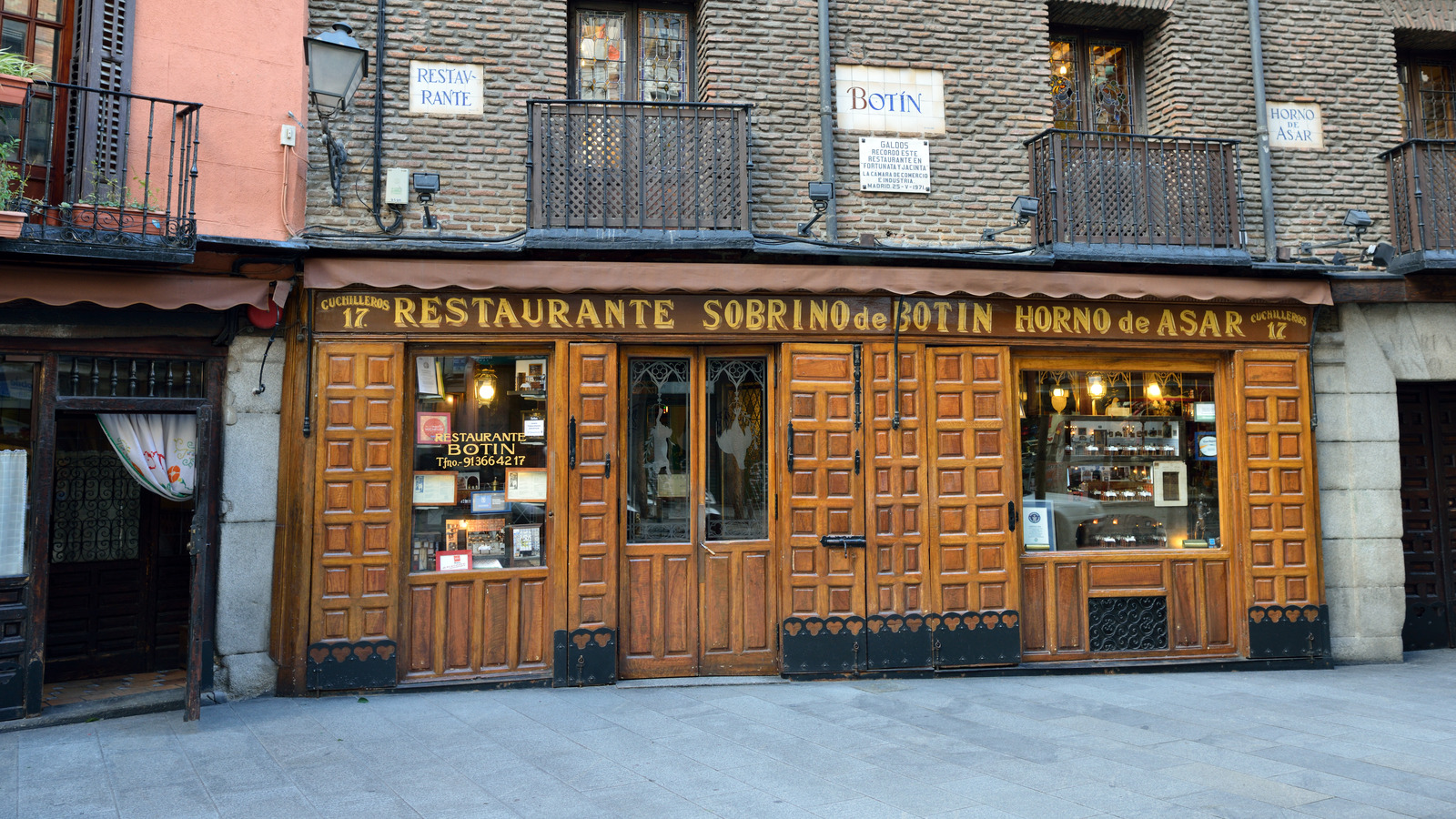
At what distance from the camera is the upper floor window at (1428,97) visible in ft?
31.9

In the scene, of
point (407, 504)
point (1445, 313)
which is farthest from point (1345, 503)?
point (407, 504)

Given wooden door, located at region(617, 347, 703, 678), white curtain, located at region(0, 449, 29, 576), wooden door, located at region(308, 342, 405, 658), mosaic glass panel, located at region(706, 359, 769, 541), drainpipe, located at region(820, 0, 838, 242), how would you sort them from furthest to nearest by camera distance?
drainpipe, located at region(820, 0, 838, 242), mosaic glass panel, located at region(706, 359, 769, 541), wooden door, located at region(617, 347, 703, 678), wooden door, located at region(308, 342, 405, 658), white curtain, located at region(0, 449, 29, 576)

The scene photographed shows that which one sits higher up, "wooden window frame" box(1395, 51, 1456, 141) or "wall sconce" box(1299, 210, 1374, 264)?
"wooden window frame" box(1395, 51, 1456, 141)

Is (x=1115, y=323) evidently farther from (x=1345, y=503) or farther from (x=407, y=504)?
(x=407, y=504)

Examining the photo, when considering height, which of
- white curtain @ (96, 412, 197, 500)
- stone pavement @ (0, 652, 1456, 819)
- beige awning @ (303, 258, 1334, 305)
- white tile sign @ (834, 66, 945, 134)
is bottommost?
stone pavement @ (0, 652, 1456, 819)

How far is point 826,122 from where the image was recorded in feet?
26.7

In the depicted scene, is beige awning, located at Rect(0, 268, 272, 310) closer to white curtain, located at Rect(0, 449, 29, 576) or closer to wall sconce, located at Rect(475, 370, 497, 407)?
white curtain, located at Rect(0, 449, 29, 576)

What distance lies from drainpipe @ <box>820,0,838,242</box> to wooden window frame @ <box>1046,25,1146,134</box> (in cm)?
266

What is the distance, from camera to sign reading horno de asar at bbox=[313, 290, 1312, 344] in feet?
23.9

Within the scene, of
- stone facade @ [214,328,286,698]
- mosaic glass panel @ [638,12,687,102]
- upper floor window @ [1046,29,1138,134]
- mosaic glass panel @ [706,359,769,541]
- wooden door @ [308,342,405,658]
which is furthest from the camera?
upper floor window @ [1046,29,1138,134]

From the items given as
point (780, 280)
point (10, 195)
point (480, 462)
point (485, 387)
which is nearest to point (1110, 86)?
point (780, 280)

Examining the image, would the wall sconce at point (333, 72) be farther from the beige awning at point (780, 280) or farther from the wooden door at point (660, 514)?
the wooden door at point (660, 514)

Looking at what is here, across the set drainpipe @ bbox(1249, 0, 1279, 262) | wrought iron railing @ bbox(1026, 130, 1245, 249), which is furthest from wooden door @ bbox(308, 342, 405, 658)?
drainpipe @ bbox(1249, 0, 1279, 262)

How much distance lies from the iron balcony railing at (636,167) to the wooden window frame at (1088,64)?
13.0ft
